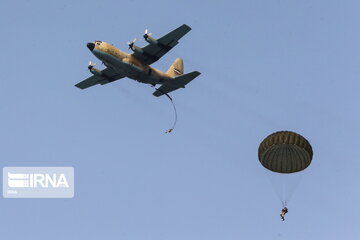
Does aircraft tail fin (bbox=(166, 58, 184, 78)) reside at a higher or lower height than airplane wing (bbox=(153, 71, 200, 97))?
higher

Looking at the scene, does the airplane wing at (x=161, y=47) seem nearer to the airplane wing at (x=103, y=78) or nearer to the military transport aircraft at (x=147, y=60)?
the military transport aircraft at (x=147, y=60)

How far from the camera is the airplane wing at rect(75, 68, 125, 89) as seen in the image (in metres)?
82.2

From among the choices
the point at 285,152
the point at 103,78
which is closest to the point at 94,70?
the point at 103,78

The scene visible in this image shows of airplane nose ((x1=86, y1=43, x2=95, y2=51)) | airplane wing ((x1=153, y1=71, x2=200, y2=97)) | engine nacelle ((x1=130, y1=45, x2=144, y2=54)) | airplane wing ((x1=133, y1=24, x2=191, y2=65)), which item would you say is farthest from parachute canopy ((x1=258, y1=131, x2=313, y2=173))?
airplane nose ((x1=86, y1=43, x2=95, y2=51))

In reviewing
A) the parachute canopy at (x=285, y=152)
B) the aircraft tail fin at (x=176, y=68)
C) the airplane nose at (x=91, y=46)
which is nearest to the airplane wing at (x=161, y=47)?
the aircraft tail fin at (x=176, y=68)

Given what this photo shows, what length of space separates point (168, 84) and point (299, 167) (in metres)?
22.4

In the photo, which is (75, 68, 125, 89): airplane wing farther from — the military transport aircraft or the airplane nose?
the airplane nose

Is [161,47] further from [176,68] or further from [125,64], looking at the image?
[176,68]

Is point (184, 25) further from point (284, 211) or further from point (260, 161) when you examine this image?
point (284, 211)

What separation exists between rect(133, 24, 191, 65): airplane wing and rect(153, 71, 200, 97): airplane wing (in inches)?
136

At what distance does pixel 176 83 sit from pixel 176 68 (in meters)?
6.56

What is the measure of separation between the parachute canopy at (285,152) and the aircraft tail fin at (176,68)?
75.6 ft

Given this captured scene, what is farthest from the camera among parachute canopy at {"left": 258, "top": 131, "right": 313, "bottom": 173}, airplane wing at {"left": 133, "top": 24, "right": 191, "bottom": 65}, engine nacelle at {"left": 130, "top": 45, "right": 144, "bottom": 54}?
engine nacelle at {"left": 130, "top": 45, "right": 144, "bottom": 54}

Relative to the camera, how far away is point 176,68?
275 ft
